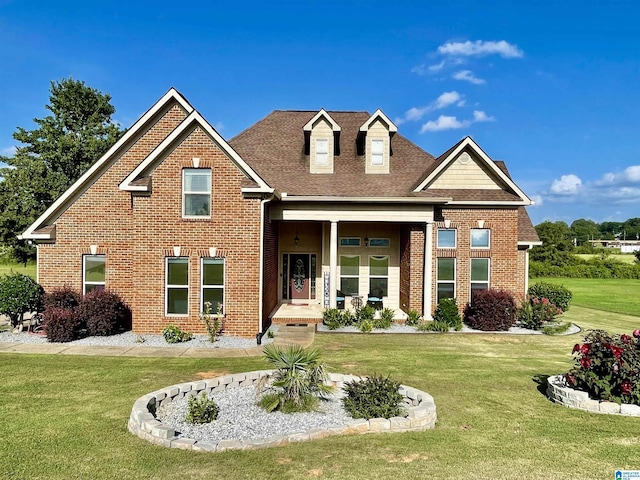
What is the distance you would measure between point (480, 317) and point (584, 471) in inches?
375

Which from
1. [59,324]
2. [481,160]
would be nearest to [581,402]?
[481,160]

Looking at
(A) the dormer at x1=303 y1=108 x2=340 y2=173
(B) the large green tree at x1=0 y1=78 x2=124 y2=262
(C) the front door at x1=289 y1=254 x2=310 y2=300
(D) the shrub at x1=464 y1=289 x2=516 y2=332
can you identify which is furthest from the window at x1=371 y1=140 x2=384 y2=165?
(B) the large green tree at x1=0 y1=78 x2=124 y2=262

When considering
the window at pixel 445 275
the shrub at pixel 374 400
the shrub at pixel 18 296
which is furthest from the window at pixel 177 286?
the window at pixel 445 275

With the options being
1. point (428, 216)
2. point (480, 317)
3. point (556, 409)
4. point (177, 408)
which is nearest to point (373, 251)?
point (428, 216)

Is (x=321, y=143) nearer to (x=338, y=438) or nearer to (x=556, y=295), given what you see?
(x=556, y=295)

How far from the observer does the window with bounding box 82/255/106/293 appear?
1376 cm

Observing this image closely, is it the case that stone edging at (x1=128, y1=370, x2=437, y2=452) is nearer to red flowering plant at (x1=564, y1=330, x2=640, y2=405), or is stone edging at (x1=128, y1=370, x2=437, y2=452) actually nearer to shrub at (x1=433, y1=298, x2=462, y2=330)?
red flowering plant at (x1=564, y1=330, x2=640, y2=405)

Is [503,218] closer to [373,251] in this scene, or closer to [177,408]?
[373,251]

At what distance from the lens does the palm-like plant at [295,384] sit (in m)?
6.82

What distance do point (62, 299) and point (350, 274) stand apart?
1090 centimetres

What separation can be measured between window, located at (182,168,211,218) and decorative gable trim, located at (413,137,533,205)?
25.3ft

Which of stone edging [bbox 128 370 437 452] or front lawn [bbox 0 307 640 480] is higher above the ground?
stone edging [bbox 128 370 437 452]

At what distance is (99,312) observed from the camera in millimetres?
12484

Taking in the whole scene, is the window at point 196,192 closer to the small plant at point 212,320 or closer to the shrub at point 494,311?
the small plant at point 212,320
